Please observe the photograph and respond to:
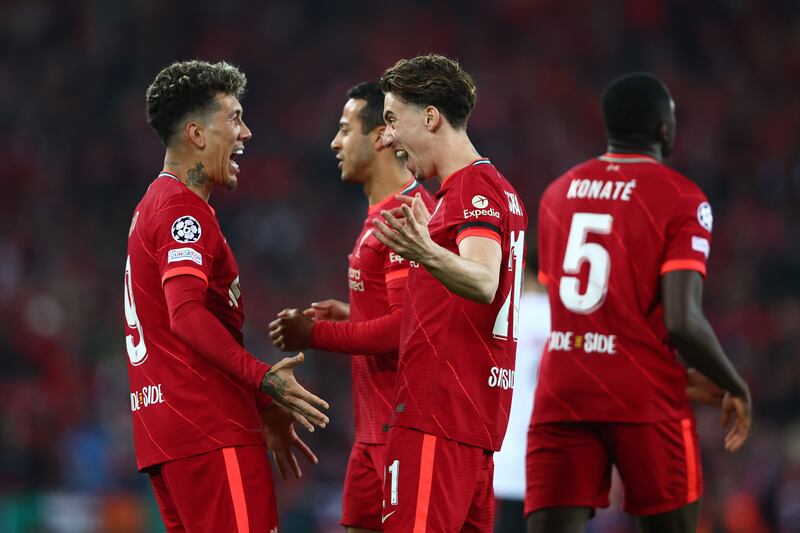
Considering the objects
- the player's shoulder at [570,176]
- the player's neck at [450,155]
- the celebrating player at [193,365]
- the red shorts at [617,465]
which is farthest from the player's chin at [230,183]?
the red shorts at [617,465]

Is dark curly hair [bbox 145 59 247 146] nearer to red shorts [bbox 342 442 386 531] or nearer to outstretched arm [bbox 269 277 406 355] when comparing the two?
outstretched arm [bbox 269 277 406 355]

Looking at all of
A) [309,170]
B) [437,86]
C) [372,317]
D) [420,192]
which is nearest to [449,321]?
[437,86]

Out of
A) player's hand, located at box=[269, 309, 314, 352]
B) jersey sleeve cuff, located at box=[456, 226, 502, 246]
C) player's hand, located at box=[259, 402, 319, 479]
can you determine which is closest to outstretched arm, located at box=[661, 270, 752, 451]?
jersey sleeve cuff, located at box=[456, 226, 502, 246]

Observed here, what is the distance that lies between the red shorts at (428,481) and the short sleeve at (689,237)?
3.93 feet

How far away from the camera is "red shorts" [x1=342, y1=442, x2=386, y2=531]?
16.6ft

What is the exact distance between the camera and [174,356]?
4293mm

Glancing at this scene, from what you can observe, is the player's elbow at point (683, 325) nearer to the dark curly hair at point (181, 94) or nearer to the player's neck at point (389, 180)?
the player's neck at point (389, 180)

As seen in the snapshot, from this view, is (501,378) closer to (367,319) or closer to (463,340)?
(463,340)

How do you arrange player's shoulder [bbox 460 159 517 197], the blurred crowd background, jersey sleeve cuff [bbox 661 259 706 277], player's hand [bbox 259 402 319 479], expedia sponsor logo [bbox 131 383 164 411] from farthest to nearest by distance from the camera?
the blurred crowd background → player's hand [bbox 259 402 319 479] → jersey sleeve cuff [bbox 661 259 706 277] → expedia sponsor logo [bbox 131 383 164 411] → player's shoulder [bbox 460 159 517 197]

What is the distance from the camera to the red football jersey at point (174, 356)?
167 inches

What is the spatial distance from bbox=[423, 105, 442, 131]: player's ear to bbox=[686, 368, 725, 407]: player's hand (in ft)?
5.55

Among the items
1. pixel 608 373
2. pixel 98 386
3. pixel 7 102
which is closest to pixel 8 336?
pixel 98 386

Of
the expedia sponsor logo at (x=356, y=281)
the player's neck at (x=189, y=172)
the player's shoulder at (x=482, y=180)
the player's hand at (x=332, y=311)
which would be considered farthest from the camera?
the player's hand at (x=332, y=311)

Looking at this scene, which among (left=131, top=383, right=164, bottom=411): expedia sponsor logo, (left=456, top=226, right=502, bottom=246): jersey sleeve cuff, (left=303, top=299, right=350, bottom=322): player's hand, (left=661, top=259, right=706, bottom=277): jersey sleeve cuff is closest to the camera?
(left=456, top=226, right=502, bottom=246): jersey sleeve cuff
